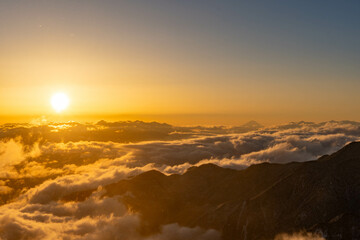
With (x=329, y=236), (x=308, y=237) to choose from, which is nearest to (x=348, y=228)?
(x=329, y=236)

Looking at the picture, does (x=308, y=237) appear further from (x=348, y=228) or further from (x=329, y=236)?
(x=348, y=228)
